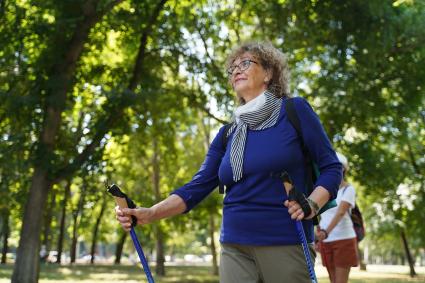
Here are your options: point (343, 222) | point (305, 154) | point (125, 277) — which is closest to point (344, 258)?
point (343, 222)

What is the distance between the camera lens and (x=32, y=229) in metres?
11.7

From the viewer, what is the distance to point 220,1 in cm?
1525

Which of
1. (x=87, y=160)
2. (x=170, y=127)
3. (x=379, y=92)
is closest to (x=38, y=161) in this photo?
(x=87, y=160)

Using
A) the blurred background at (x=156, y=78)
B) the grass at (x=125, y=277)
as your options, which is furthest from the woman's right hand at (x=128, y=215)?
the grass at (x=125, y=277)

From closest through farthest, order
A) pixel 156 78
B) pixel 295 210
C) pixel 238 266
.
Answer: pixel 295 210 < pixel 238 266 < pixel 156 78

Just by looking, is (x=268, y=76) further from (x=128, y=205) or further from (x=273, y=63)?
(x=128, y=205)

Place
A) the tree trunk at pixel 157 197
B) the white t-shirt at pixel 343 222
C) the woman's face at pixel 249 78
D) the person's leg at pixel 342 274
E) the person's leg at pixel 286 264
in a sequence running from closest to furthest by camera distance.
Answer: the person's leg at pixel 286 264, the woman's face at pixel 249 78, the person's leg at pixel 342 274, the white t-shirt at pixel 343 222, the tree trunk at pixel 157 197

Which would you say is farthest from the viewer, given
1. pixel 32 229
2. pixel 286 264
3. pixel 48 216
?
pixel 48 216

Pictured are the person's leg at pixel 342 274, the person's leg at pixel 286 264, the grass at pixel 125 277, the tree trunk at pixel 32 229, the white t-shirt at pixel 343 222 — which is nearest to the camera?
the person's leg at pixel 286 264

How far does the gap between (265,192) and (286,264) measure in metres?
0.34

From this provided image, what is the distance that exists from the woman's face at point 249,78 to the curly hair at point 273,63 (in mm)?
31

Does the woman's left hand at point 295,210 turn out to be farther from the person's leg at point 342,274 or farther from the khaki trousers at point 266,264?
the person's leg at point 342,274

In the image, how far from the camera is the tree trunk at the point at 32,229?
38.1ft

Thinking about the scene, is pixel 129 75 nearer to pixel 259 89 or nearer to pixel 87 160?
pixel 87 160
